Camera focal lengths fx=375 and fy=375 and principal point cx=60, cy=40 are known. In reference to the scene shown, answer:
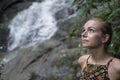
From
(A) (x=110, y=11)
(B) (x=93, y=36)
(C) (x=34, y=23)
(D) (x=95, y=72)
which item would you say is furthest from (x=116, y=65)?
(C) (x=34, y=23)

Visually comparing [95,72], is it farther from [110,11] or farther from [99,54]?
[110,11]

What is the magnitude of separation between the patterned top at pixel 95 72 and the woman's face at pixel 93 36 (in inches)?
6.6

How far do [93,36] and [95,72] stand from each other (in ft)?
0.93

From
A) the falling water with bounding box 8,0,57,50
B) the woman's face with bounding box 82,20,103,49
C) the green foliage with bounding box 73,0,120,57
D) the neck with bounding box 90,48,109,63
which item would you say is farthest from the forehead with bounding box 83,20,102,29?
the falling water with bounding box 8,0,57,50

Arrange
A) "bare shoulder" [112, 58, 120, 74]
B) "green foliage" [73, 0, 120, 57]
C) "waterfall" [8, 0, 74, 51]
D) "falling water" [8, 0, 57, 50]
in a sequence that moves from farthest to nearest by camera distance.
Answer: "waterfall" [8, 0, 74, 51], "falling water" [8, 0, 57, 50], "green foliage" [73, 0, 120, 57], "bare shoulder" [112, 58, 120, 74]

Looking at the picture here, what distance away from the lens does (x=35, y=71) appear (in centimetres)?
1030

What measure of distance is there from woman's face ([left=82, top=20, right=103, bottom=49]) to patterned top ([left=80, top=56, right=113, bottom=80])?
0.17 metres

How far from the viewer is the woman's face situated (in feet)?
9.71

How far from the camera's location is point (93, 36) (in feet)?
9.71

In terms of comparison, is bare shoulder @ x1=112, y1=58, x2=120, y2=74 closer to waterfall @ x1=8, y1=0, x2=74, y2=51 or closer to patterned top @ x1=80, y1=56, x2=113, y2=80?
patterned top @ x1=80, y1=56, x2=113, y2=80

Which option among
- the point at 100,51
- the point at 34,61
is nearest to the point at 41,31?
the point at 34,61

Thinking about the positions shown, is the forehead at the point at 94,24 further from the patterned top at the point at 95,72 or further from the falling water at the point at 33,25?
the falling water at the point at 33,25

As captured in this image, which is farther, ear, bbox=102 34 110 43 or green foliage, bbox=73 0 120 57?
green foliage, bbox=73 0 120 57

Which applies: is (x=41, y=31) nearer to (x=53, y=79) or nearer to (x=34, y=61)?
(x=34, y=61)
